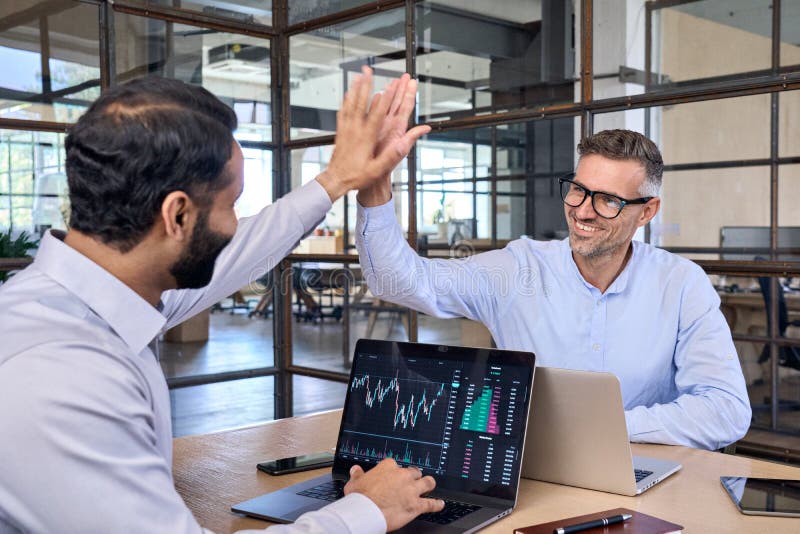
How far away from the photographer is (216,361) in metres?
4.09

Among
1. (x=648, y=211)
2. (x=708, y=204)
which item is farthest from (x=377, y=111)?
(x=708, y=204)

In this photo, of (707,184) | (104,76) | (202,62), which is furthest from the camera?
(202,62)

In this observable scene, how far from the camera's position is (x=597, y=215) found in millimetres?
2498

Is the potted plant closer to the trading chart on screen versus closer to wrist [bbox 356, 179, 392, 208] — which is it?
wrist [bbox 356, 179, 392, 208]

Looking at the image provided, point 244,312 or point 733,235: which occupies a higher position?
point 733,235

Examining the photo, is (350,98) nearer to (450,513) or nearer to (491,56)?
(450,513)

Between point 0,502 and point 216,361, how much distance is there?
310cm

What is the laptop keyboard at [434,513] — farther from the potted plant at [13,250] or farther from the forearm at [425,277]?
the potted plant at [13,250]

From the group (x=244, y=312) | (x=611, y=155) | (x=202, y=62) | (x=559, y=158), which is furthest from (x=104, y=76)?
(x=611, y=155)

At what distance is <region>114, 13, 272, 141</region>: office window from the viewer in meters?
3.67

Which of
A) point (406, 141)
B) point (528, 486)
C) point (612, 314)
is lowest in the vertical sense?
point (528, 486)

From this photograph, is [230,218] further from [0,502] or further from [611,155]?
[611,155]

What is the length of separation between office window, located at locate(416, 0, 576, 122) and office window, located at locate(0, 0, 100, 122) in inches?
55.6

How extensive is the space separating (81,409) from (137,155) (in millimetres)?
359
